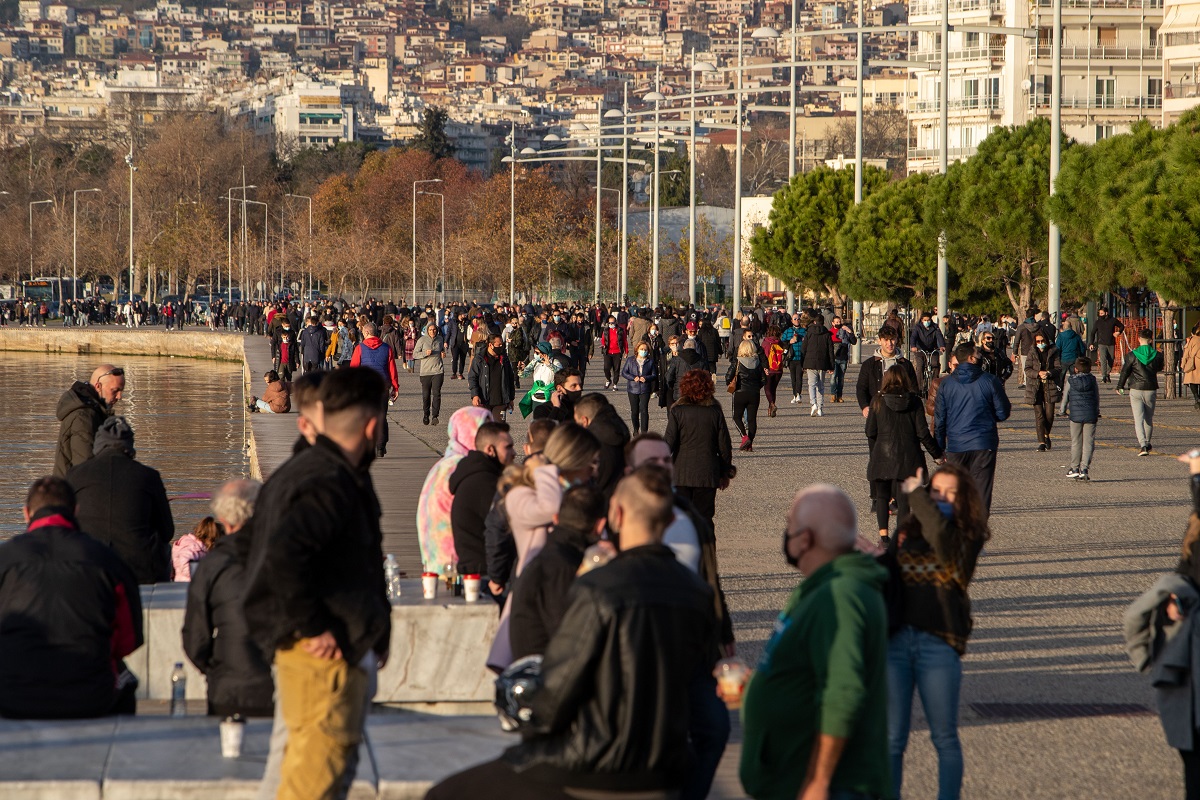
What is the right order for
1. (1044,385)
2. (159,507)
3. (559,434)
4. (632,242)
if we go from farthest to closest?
(632,242), (1044,385), (159,507), (559,434)

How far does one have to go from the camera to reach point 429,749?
703cm

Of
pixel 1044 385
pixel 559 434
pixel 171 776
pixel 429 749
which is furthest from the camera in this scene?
pixel 1044 385

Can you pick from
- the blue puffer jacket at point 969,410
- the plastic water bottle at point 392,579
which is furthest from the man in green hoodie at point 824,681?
the blue puffer jacket at point 969,410

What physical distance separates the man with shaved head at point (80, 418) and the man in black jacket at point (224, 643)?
5.47 meters

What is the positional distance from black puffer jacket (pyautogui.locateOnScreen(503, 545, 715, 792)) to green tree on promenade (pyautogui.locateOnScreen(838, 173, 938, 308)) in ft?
149

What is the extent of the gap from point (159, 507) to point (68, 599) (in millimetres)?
2987

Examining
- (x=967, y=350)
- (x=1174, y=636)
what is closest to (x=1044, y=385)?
(x=967, y=350)

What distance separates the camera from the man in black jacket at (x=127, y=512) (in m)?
9.99

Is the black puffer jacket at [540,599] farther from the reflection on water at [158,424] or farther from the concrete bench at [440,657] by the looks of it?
the reflection on water at [158,424]

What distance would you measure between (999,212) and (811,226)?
17349 millimetres

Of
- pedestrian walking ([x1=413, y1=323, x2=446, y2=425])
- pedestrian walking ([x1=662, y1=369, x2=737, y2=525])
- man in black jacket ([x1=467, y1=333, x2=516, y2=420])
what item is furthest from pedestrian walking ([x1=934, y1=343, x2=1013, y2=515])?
pedestrian walking ([x1=413, y1=323, x2=446, y2=425])

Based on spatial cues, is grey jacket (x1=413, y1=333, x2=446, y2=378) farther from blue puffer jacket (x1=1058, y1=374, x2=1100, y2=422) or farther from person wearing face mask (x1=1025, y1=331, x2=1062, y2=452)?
blue puffer jacket (x1=1058, y1=374, x2=1100, y2=422)

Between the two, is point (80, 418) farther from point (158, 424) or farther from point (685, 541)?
point (158, 424)

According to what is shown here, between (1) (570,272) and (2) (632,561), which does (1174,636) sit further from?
(1) (570,272)
